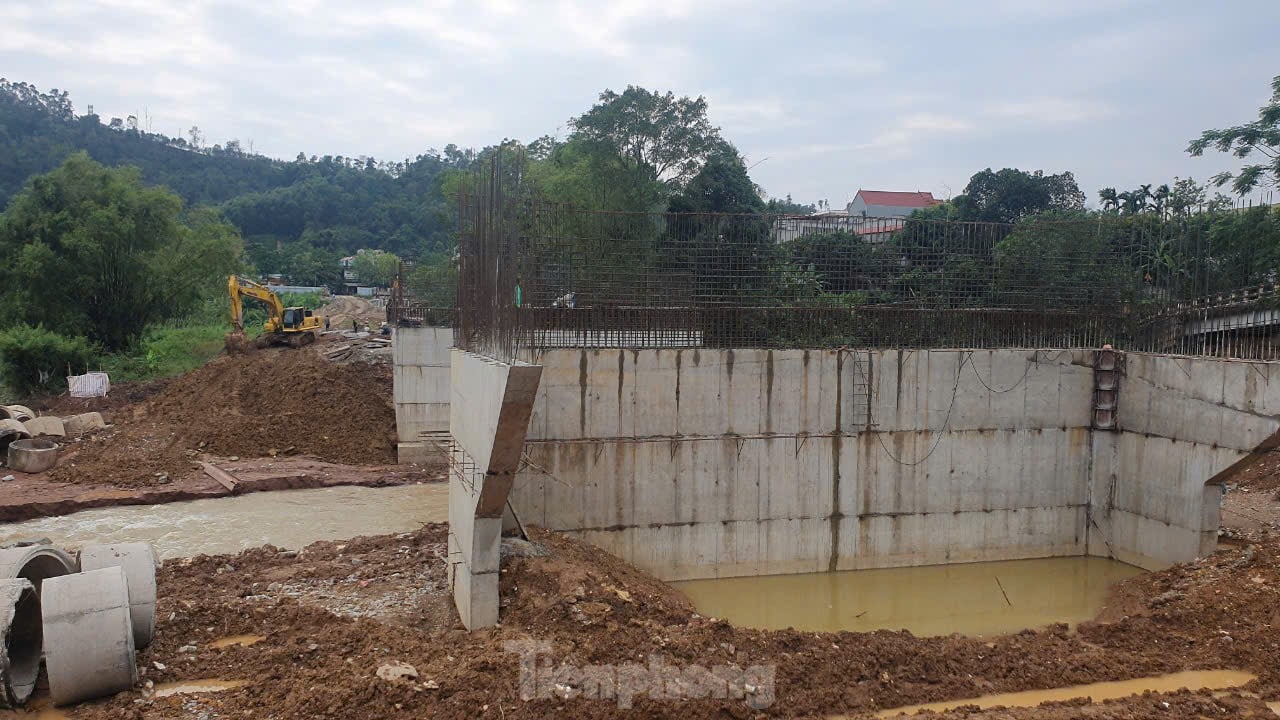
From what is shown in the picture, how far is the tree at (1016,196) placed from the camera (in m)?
32.3

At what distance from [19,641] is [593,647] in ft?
16.9

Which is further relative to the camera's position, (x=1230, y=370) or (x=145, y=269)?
(x=145, y=269)

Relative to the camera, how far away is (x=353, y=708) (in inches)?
237

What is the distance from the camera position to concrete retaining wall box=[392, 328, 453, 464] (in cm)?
1853

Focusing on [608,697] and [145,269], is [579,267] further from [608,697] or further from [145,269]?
[145,269]

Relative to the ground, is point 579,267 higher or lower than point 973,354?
higher

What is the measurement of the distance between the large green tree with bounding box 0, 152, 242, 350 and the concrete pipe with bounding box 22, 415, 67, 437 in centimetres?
1134

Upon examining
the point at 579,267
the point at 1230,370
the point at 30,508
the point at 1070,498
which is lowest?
the point at 30,508

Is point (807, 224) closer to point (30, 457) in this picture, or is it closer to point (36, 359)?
point (30, 457)

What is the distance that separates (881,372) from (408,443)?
11.3 m

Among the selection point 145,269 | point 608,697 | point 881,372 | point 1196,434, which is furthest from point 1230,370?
point 145,269

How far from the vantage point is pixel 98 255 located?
2786cm

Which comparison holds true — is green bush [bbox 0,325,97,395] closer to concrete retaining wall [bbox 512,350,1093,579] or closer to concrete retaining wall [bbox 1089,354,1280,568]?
concrete retaining wall [bbox 512,350,1093,579]

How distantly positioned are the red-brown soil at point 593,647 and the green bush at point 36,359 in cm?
1983
